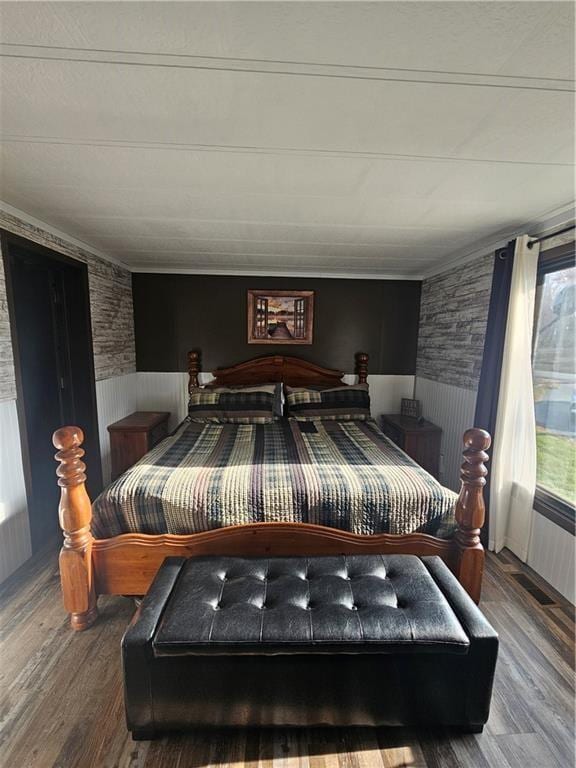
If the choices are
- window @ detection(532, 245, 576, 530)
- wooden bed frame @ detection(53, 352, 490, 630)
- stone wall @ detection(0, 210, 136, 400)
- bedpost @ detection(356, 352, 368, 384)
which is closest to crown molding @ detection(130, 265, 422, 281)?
stone wall @ detection(0, 210, 136, 400)

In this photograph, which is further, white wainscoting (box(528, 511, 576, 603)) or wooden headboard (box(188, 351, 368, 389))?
wooden headboard (box(188, 351, 368, 389))

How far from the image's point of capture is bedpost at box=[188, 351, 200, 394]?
3816 millimetres

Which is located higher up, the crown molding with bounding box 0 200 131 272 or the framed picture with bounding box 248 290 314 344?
the crown molding with bounding box 0 200 131 272

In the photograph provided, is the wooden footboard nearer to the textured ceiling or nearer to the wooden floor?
the wooden floor

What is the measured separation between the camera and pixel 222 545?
176cm

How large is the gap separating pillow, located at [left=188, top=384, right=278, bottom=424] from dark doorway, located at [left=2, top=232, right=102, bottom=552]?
0.90m

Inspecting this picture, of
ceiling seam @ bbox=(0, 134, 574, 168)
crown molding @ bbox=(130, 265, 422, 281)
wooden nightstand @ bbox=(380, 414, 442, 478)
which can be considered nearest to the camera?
ceiling seam @ bbox=(0, 134, 574, 168)

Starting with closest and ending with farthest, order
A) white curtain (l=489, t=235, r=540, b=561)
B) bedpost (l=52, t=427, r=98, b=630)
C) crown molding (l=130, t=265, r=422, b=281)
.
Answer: bedpost (l=52, t=427, r=98, b=630), white curtain (l=489, t=235, r=540, b=561), crown molding (l=130, t=265, r=422, b=281)

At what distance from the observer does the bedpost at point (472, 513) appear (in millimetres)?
1730

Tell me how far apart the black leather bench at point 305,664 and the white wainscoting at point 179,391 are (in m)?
2.83

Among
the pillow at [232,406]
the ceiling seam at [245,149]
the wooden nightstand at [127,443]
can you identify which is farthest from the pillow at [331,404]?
the ceiling seam at [245,149]

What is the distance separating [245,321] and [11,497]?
254cm

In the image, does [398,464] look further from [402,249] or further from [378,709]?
[402,249]

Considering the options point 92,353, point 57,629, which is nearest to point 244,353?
point 92,353
